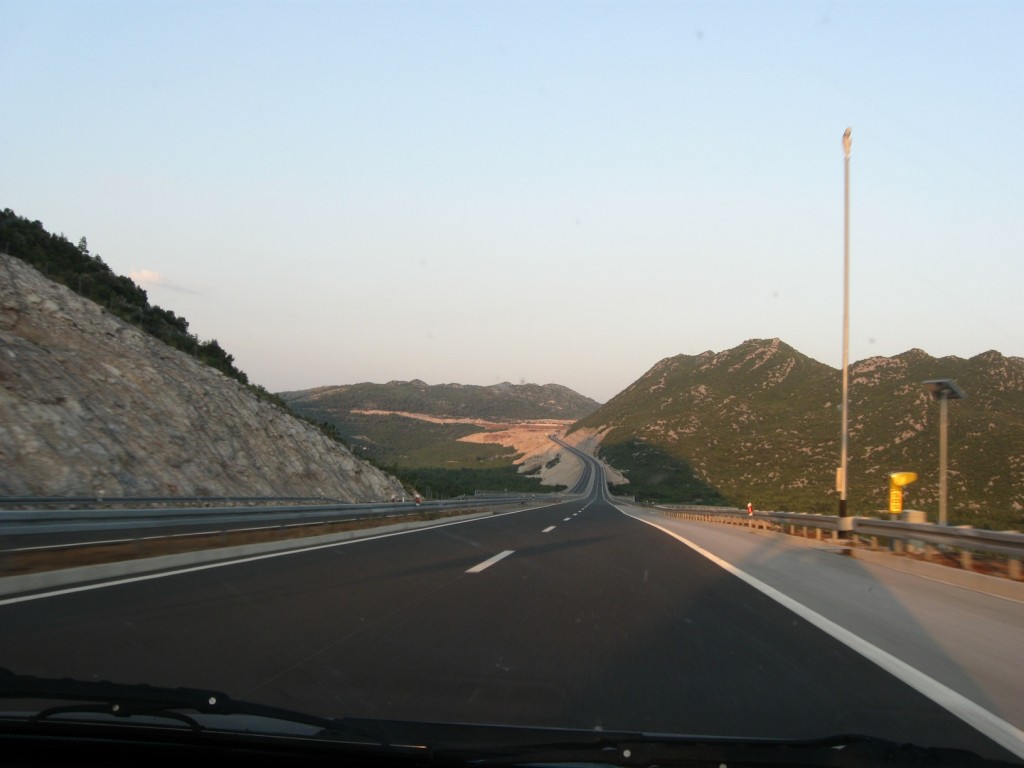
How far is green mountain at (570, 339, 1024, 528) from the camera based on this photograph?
5006 centimetres

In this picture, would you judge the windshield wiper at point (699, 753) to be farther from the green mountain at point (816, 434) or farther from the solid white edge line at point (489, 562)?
the green mountain at point (816, 434)

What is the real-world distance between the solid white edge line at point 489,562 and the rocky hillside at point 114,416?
Answer: 15047 mm

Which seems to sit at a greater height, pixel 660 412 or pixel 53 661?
pixel 660 412

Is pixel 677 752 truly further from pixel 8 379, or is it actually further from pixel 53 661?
pixel 8 379

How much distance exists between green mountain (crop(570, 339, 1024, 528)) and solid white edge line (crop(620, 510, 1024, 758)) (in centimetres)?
2030

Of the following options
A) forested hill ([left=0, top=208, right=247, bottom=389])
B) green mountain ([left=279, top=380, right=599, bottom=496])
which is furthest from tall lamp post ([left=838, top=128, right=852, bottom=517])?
green mountain ([left=279, top=380, right=599, bottom=496])

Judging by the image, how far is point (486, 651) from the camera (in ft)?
23.7

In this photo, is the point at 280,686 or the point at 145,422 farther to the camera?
the point at 145,422

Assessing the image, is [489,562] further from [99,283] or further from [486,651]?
[99,283]

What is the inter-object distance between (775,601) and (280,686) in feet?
21.8

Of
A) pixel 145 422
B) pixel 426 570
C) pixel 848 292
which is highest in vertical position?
pixel 848 292

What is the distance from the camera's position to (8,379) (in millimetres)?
26438

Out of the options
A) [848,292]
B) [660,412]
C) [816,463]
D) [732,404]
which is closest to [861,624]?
[848,292]

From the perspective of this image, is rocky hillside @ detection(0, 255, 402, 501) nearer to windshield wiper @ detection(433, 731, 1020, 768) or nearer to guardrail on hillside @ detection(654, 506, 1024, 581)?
guardrail on hillside @ detection(654, 506, 1024, 581)
